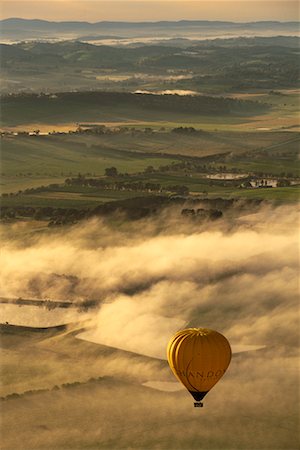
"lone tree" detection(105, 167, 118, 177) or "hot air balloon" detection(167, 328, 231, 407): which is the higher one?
"hot air balloon" detection(167, 328, 231, 407)

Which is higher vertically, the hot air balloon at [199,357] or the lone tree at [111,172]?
the hot air balloon at [199,357]

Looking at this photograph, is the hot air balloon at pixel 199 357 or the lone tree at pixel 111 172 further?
the lone tree at pixel 111 172

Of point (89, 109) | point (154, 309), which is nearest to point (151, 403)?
point (154, 309)

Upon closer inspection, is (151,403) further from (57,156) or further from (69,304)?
(57,156)

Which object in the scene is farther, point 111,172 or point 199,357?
point 111,172
